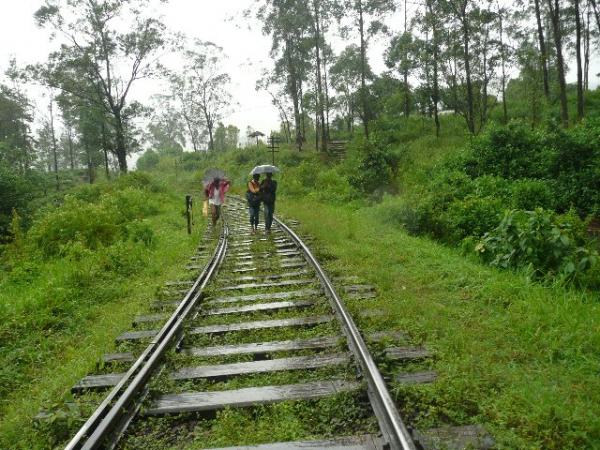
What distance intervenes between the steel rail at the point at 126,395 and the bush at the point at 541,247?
16.9 feet

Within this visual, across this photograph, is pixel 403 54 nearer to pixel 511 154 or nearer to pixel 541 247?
pixel 511 154

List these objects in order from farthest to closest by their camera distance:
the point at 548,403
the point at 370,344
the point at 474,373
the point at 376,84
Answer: the point at 376,84, the point at 370,344, the point at 474,373, the point at 548,403

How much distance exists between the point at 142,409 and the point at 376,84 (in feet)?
104

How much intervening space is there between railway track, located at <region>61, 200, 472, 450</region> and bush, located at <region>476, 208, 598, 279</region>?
2831 mm

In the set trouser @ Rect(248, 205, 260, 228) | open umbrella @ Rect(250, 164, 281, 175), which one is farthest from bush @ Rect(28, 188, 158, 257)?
open umbrella @ Rect(250, 164, 281, 175)

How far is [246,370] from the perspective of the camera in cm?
390

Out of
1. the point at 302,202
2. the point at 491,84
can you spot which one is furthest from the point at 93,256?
the point at 491,84

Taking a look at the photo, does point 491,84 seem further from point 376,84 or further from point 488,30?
point 376,84

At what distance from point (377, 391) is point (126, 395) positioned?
1.93 metres

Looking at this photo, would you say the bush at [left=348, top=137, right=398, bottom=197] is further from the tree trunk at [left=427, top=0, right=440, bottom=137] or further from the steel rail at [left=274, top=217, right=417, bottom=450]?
the steel rail at [left=274, top=217, right=417, bottom=450]

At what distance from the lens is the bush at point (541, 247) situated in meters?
6.38

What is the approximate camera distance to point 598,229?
1232cm

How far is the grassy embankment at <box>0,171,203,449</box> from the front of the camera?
3947 mm

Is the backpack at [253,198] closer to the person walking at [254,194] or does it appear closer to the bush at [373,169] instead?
the person walking at [254,194]
